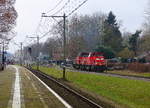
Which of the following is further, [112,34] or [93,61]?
[112,34]

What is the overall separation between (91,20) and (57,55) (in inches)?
641

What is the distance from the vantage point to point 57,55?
408 feet

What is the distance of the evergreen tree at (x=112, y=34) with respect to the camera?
4432 inches

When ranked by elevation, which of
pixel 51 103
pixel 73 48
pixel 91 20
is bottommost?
pixel 51 103

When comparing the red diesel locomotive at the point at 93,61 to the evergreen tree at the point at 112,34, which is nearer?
the red diesel locomotive at the point at 93,61

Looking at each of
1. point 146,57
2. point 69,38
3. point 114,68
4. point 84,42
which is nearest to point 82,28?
point 84,42

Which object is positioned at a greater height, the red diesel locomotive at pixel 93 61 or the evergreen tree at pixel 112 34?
the evergreen tree at pixel 112 34

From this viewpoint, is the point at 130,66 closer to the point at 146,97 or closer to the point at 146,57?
the point at 146,57

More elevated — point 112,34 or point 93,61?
point 112,34

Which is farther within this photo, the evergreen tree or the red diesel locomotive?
the evergreen tree

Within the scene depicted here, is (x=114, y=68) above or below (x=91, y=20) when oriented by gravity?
below

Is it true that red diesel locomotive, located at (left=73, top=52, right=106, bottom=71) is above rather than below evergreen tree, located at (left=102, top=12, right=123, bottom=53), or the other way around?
below

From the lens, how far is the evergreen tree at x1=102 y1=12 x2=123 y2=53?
112562mm

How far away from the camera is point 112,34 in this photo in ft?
384
